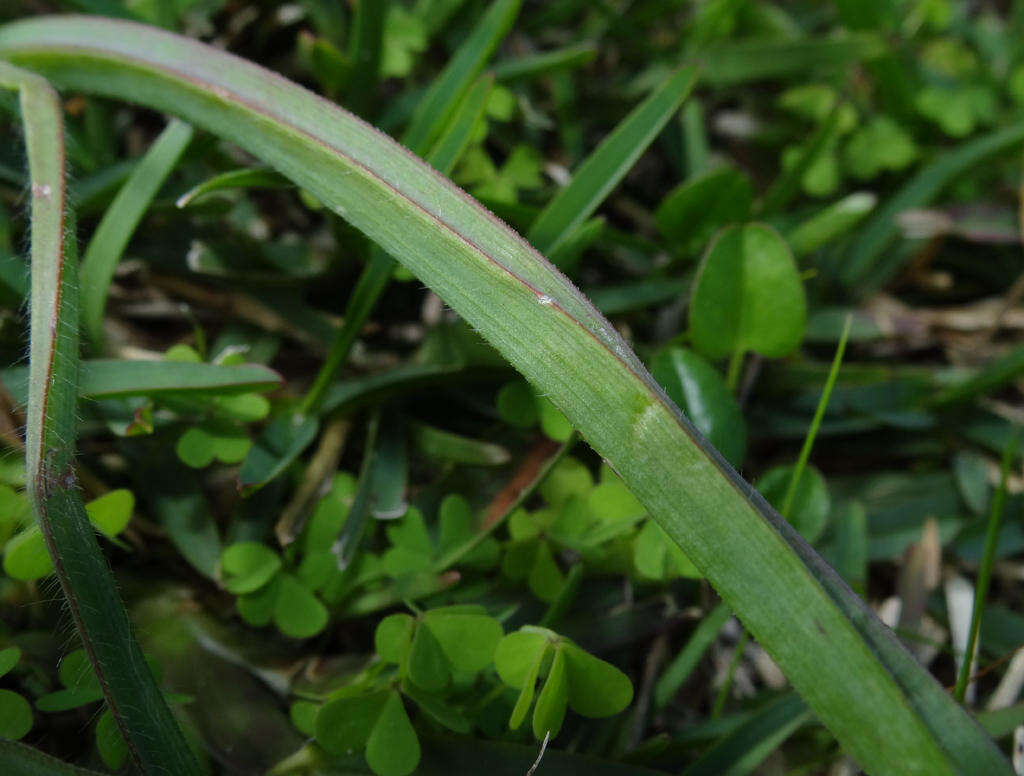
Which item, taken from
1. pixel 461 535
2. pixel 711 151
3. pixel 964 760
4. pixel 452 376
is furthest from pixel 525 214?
pixel 964 760

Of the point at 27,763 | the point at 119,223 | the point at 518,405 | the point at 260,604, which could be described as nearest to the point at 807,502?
the point at 518,405

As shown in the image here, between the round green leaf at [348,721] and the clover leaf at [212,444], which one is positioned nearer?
the round green leaf at [348,721]

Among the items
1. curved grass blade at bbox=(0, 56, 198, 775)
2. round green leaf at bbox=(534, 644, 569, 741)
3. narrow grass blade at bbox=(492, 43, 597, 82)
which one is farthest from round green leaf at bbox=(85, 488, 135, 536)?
narrow grass blade at bbox=(492, 43, 597, 82)

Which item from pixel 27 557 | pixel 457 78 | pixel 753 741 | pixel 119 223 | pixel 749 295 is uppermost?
pixel 457 78

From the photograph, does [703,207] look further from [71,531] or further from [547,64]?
[71,531]

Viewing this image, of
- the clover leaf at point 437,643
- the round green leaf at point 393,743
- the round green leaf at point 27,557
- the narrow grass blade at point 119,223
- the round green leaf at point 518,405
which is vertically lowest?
the round green leaf at point 393,743

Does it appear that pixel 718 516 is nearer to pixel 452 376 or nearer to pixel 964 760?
pixel 964 760

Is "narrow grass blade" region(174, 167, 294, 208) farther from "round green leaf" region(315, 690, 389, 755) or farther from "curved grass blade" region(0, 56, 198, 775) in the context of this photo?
"round green leaf" region(315, 690, 389, 755)

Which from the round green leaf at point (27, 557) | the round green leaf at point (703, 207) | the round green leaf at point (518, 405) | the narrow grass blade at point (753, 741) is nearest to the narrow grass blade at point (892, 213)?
the round green leaf at point (703, 207)

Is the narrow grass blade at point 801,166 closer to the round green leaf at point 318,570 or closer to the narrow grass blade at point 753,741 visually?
the narrow grass blade at point 753,741
